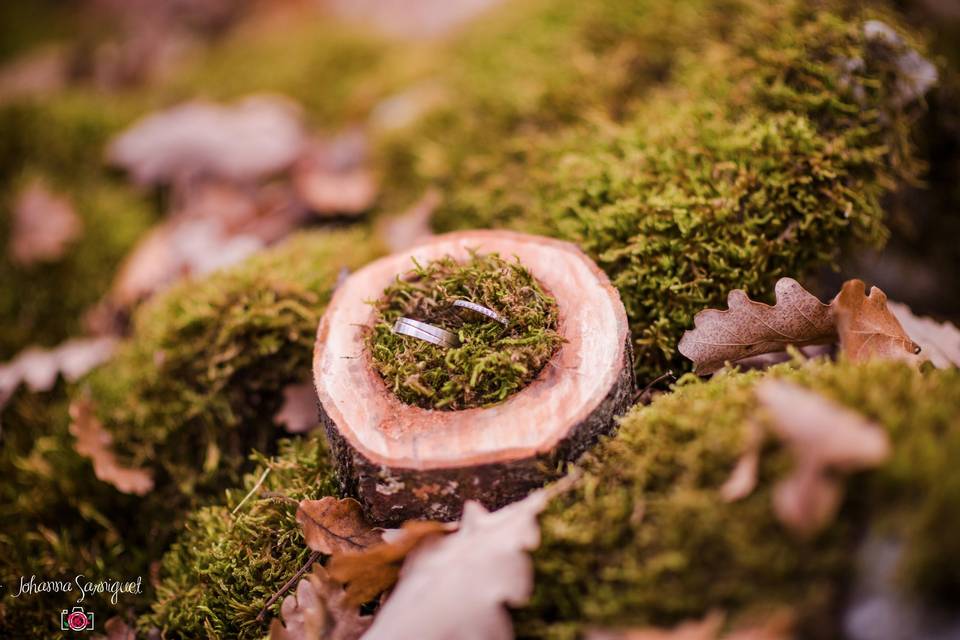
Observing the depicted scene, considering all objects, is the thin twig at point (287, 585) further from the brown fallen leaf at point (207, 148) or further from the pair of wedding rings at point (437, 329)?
the brown fallen leaf at point (207, 148)

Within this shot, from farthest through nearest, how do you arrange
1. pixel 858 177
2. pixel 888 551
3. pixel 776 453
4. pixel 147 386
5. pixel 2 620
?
pixel 147 386 → pixel 858 177 → pixel 2 620 → pixel 776 453 → pixel 888 551

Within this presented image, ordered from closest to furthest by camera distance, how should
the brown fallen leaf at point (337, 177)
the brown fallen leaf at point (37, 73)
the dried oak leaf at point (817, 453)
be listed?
the dried oak leaf at point (817, 453) < the brown fallen leaf at point (337, 177) < the brown fallen leaf at point (37, 73)

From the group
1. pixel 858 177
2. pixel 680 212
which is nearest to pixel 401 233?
pixel 680 212

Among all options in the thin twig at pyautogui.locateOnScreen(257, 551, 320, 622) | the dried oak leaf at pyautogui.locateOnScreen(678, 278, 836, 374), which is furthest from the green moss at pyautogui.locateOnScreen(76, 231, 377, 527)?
the dried oak leaf at pyautogui.locateOnScreen(678, 278, 836, 374)

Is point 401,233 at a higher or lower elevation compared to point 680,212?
lower

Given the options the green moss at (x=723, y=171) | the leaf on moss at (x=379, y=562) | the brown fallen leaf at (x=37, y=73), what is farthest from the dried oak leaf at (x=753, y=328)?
the brown fallen leaf at (x=37, y=73)

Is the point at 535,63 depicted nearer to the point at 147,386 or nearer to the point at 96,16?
the point at 147,386
